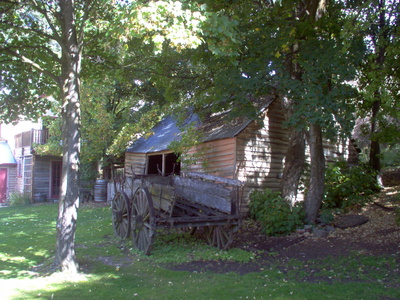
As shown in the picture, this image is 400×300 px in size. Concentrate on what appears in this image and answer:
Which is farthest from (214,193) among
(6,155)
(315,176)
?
(6,155)

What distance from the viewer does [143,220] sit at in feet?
26.7

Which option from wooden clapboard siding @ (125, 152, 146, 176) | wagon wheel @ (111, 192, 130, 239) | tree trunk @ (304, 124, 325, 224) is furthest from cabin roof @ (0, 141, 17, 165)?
tree trunk @ (304, 124, 325, 224)

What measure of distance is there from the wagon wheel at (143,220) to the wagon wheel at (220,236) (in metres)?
1.59

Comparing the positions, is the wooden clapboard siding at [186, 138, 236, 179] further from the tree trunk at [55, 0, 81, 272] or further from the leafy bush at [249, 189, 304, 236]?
the tree trunk at [55, 0, 81, 272]

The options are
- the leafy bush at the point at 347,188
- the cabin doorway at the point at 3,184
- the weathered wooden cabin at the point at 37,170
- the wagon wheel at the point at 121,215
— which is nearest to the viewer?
the wagon wheel at the point at 121,215

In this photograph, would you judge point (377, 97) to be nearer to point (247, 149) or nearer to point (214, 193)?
point (247, 149)

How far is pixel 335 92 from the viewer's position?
8750mm

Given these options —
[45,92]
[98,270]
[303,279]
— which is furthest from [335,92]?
[45,92]

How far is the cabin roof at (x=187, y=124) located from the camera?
39.7 ft

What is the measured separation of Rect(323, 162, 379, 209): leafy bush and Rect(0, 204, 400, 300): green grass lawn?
14.0 feet

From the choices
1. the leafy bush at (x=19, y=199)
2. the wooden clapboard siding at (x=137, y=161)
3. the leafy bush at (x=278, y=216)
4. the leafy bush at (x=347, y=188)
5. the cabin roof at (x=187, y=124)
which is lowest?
the leafy bush at (x=19, y=199)

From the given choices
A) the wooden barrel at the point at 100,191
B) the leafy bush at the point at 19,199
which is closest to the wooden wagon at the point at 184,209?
the wooden barrel at the point at 100,191

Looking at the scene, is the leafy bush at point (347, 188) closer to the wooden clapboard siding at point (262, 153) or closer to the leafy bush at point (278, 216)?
the leafy bush at point (278, 216)

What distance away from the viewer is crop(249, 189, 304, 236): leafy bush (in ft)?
31.1
